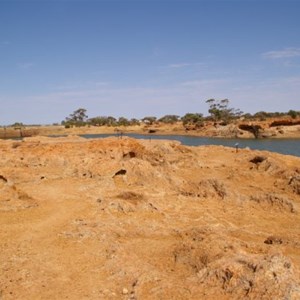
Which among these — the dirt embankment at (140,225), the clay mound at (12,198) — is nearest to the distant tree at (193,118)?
the dirt embankment at (140,225)

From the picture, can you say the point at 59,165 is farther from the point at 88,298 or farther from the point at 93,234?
the point at 88,298

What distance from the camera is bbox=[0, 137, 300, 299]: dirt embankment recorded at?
8.02 m

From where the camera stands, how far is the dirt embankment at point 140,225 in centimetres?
802

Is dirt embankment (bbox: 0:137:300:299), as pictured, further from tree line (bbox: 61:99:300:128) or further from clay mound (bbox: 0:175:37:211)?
tree line (bbox: 61:99:300:128)

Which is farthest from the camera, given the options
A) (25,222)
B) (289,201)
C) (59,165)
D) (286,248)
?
(59,165)

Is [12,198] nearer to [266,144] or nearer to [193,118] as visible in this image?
[266,144]

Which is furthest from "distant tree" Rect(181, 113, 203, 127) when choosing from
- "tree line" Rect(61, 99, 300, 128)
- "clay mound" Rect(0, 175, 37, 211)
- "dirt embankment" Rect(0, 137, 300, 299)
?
"clay mound" Rect(0, 175, 37, 211)

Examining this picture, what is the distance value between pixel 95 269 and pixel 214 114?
103 metres

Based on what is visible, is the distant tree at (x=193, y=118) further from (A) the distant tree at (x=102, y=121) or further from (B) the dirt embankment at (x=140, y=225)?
(B) the dirt embankment at (x=140, y=225)

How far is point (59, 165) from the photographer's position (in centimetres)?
1878

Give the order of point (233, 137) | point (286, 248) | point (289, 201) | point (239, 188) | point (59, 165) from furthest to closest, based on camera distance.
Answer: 1. point (233, 137)
2. point (59, 165)
3. point (239, 188)
4. point (289, 201)
5. point (286, 248)

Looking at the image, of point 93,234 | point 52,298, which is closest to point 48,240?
point 93,234

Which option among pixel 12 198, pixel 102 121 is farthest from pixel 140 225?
pixel 102 121

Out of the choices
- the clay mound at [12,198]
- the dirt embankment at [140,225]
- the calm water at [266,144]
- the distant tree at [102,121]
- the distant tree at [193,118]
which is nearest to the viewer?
the dirt embankment at [140,225]
